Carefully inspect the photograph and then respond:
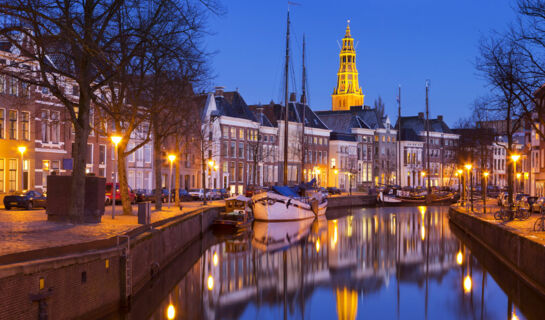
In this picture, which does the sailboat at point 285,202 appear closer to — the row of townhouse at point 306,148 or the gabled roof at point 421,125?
the row of townhouse at point 306,148

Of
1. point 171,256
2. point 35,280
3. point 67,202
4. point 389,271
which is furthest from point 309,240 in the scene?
point 35,280

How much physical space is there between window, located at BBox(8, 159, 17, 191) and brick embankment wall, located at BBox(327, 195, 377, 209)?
43.5 meters

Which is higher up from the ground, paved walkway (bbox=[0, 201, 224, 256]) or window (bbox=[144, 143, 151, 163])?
window (bbox=[144, 143, 151, 163])

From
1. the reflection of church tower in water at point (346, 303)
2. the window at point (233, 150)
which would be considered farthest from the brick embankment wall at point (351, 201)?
the reflection of church tower in water at point (346, 303)

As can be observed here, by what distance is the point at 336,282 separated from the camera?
31.7 meters

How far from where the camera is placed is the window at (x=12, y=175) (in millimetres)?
55906

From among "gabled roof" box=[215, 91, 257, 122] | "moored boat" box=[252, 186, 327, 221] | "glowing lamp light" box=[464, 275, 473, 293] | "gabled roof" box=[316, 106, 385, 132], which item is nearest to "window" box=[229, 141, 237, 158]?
"gabled roof" box=[215, 91, 257, 122]

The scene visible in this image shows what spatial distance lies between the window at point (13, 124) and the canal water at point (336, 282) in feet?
65.1

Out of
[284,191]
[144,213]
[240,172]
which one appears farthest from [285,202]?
[240,172]

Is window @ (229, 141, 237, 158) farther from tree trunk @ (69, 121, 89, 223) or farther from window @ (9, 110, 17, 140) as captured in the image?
tree trunk @ (69, 121, 89, 223)

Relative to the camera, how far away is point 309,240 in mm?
49094

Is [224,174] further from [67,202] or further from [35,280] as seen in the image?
[35,280]

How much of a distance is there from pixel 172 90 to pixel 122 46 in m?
14.7

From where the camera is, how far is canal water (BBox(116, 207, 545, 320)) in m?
24.5
